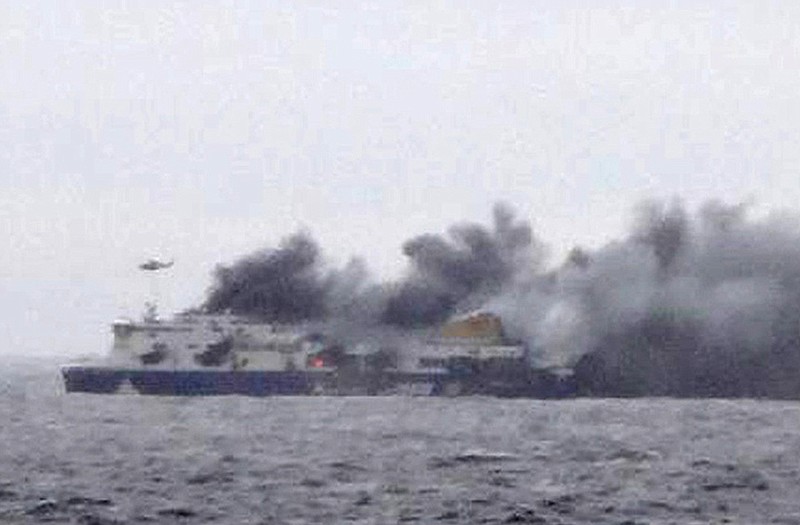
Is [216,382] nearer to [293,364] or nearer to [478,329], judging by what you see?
[293,364]

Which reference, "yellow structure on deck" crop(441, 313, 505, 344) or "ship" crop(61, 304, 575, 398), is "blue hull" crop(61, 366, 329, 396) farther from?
"yellow structure on deck" crop(441, 313, 505, 344)

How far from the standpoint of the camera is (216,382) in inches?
7229

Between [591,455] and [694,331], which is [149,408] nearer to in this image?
[694,331]

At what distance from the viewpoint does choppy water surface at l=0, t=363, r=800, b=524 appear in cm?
6481

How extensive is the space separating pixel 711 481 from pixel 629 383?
109 metres

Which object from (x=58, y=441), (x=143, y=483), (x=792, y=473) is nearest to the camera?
(x=143, y=483)

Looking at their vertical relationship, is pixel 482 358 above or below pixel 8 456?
above

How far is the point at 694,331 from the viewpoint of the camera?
18862cm

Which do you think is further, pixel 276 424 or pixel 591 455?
pixel 276 424

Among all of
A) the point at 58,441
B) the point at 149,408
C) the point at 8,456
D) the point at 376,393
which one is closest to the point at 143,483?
the point at 8,456

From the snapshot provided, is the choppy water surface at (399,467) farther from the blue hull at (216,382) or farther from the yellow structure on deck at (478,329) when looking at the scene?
the yellow structure on deck at (478,329)

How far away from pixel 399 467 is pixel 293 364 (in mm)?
104206

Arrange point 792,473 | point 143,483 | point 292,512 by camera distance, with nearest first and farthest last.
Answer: point 292,512 → point 143,483 → point 792,473

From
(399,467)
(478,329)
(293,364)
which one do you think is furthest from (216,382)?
(399,467)
